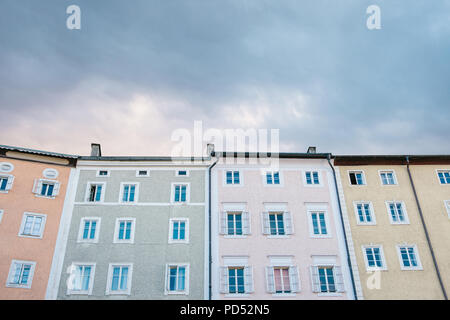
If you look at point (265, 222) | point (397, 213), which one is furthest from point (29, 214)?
point (397, 213)

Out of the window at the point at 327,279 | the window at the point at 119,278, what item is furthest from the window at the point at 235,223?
the window at the point at 119,278

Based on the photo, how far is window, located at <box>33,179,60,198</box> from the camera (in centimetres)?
2695

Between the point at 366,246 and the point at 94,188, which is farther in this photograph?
the point at 94,188

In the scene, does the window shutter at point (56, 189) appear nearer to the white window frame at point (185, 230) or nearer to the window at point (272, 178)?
the white window frame at point (185, 230)

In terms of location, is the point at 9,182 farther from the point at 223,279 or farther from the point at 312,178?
the point at 312,178

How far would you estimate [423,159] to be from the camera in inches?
1190

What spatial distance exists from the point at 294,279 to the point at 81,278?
573 inches

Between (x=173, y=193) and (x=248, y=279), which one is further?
(x=173, y=193)

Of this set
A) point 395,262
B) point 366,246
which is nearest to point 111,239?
point 366,246

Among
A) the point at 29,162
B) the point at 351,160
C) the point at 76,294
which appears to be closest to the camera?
the point at 76,294

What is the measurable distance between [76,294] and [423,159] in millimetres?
28285

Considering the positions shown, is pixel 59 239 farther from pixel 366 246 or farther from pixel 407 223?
pixel 407 223

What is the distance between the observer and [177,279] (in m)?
25.2

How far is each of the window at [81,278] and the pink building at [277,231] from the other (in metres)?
8.28
